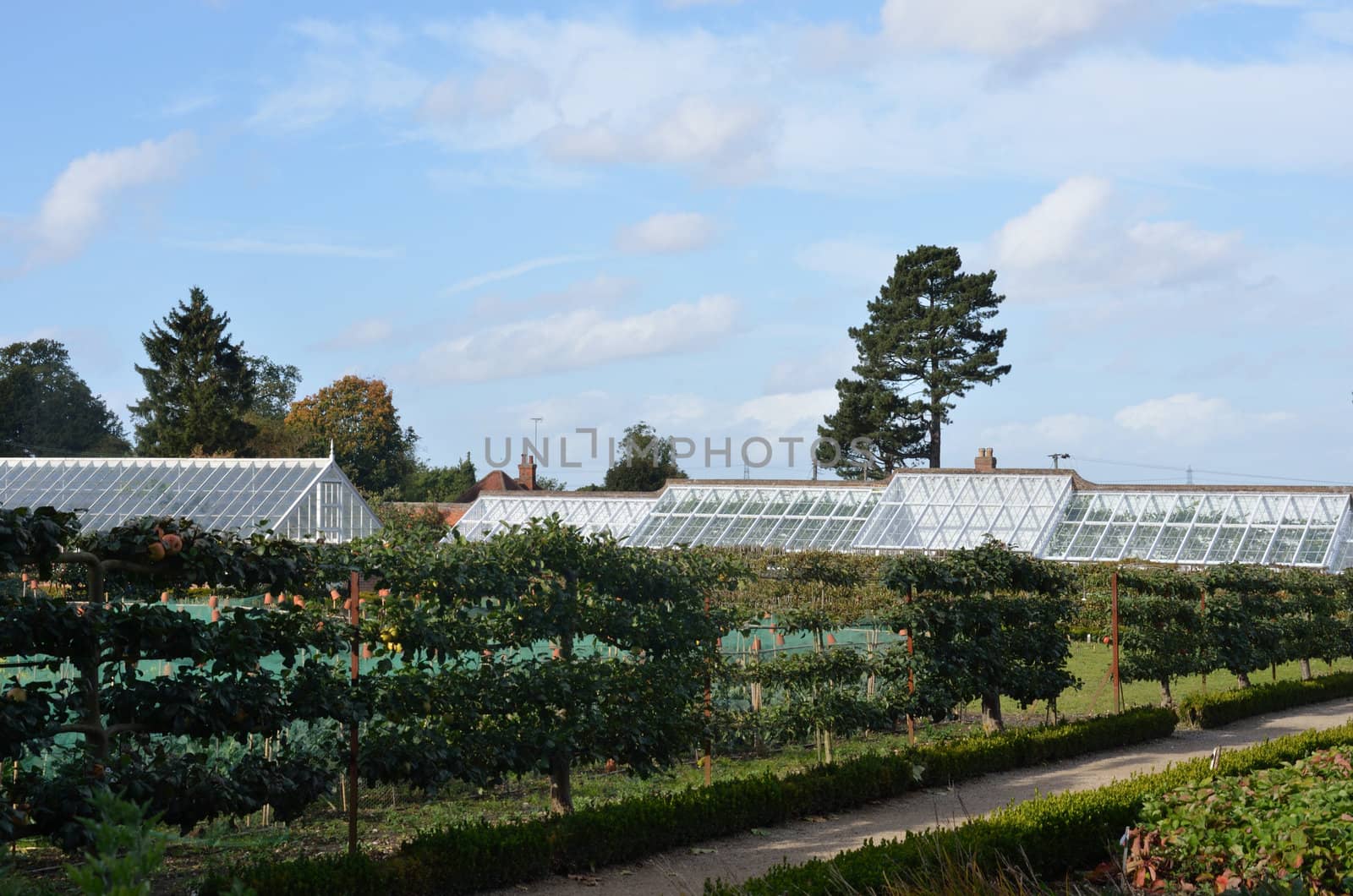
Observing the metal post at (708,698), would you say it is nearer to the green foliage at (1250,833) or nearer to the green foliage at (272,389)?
the green foliage at (1250,833)

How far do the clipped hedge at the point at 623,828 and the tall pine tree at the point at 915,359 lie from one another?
128ft

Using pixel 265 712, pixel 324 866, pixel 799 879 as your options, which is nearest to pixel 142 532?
pixel 265 712

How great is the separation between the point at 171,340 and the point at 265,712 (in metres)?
51.5

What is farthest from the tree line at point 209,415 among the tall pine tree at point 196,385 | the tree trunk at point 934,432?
the tree trunk at point 934,432

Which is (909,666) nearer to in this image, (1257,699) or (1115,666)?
(1115,666)

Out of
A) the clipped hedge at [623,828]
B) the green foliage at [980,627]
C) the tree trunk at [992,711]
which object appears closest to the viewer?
the clipped hedge at [623,828]

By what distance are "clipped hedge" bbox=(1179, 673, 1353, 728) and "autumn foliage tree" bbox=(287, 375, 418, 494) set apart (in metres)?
49.8

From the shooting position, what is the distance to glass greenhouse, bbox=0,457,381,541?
108 ft

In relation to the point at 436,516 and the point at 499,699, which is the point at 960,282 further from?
the point at 499,699

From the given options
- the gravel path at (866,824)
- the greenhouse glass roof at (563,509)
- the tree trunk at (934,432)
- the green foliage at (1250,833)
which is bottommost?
the gravel path at (866,824)

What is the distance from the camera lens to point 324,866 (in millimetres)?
6555

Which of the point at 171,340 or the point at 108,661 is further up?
the point at 171,340

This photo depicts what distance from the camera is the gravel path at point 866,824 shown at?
7.51 meters

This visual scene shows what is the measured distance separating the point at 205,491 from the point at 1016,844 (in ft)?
102
